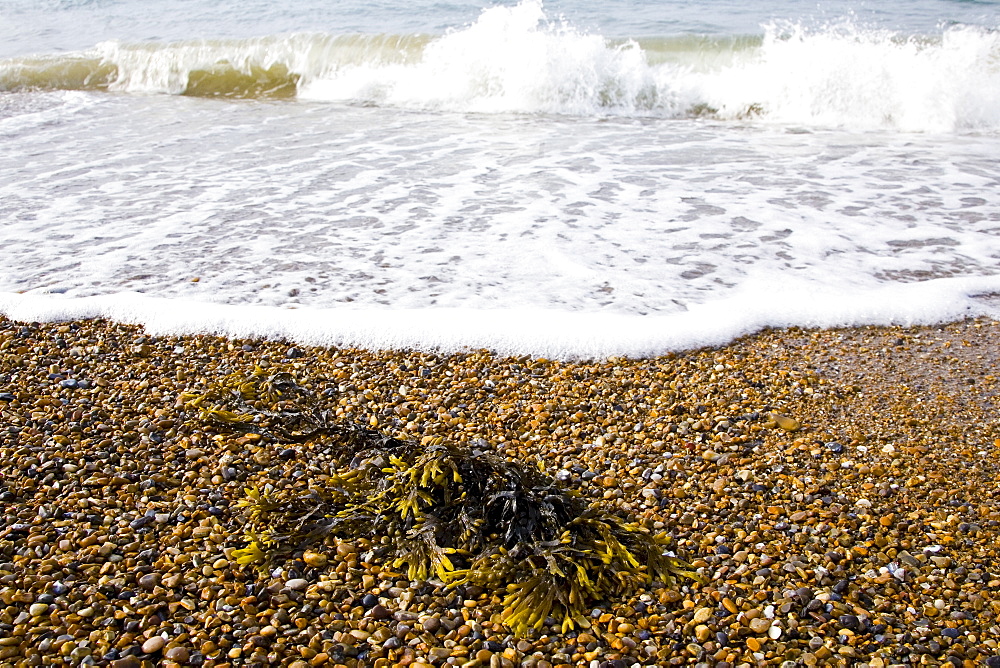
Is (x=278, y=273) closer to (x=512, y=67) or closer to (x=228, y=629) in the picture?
(x=228, y=629)

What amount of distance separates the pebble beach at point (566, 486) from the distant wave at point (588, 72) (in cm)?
660

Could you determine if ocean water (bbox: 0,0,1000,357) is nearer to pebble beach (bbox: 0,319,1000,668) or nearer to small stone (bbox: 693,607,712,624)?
pebble beach (bbox: 0,319,1000,668)

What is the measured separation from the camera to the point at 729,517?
2291 millimetres

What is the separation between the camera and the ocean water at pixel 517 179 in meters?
3.86

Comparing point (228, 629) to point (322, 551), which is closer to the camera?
point (228, 629)

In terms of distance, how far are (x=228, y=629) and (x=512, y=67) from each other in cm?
995

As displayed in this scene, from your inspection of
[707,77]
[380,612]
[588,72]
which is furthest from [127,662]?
[707,77]

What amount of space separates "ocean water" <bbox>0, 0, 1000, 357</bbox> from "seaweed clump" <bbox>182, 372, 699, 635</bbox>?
100cm

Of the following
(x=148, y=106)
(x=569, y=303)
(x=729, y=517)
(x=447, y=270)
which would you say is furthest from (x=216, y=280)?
(x=148, y=106)

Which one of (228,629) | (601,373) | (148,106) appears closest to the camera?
(228,629)

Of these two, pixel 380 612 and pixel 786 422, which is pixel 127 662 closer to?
pixel 380 612

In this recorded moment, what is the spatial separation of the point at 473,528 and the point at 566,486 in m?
0.39

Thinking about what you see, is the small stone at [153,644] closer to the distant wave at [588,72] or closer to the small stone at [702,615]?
the small stone at [702,615]

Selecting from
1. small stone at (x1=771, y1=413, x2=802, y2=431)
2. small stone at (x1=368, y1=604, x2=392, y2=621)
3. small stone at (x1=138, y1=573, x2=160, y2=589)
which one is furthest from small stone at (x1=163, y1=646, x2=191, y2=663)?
small stone at (x1=771, y1=413, x2=802, y2=431)
